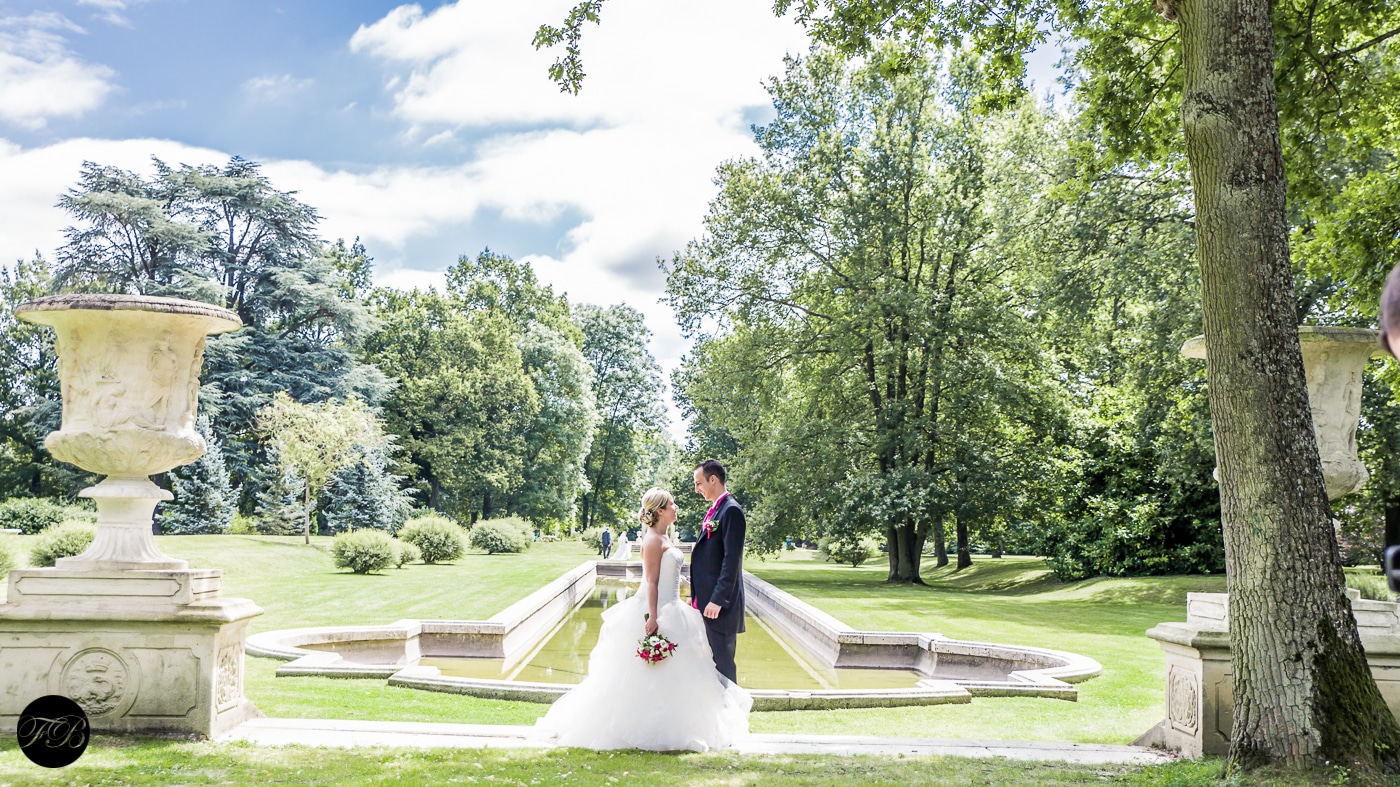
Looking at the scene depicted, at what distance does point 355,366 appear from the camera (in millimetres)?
41594

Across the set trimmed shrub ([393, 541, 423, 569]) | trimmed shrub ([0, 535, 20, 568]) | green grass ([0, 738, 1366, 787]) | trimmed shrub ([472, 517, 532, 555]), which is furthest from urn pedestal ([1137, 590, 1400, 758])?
trimmed shrub ([472, 517, 532, 555])

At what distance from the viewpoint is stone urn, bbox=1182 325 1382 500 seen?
6500 millimetres

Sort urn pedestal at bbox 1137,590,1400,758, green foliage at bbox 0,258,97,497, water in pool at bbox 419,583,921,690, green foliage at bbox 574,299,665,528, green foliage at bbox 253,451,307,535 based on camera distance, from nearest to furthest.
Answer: urn pedestal at bbox 1137,590,1400,758
water in pool at bbox 419,583,921,690
green foliage at bbox 253,451,307,535
green foliage at bbox 0,258,97,497
green foliage at bbox 574,299,665,528

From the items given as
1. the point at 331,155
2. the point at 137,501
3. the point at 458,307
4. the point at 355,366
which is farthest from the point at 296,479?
the point at 137,501

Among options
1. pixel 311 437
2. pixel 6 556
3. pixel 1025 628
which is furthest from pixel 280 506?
pixel 1025 628

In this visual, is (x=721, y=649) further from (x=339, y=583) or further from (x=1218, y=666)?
(x=339, y=583)

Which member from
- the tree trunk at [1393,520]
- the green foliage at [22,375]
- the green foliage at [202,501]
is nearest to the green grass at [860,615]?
the tree trunk at [1393,520]

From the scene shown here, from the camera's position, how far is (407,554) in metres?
27.6

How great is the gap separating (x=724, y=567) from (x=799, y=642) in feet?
33.4

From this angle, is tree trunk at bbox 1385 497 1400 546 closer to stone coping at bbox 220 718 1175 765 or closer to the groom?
stone coping at bbox 220 718 1175 765

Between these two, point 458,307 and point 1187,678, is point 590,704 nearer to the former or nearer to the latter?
point 1187,678

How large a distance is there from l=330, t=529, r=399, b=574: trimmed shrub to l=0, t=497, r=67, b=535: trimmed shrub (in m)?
12.9

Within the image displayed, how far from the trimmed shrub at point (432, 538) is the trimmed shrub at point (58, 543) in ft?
36.0

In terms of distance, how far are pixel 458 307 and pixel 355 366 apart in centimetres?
992
